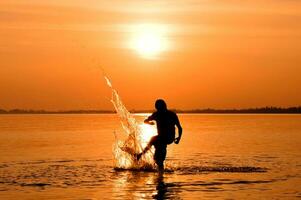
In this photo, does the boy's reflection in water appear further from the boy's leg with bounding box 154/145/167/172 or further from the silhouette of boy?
the silhouette of boy

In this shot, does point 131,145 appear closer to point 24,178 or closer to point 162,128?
point 162,128

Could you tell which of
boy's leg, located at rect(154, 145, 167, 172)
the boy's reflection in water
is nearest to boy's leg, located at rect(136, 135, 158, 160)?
boy's leg, located at rect(154, 145, 167, 172)

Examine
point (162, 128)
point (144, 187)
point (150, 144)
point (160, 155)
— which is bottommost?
point (144, 187)

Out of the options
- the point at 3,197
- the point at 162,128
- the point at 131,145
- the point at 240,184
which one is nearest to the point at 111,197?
the point at 3,197

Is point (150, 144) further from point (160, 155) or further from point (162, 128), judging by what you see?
point (162, 128)

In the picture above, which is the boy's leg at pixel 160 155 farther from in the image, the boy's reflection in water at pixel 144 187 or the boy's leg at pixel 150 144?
the boy's reflection in water at pixel 144 187

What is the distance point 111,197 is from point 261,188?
4.25 metres

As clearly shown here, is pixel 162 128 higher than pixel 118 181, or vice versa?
pixel 162 128

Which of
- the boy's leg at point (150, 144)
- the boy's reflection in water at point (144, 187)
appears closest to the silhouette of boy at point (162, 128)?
the boy's leg at point (150, 144)

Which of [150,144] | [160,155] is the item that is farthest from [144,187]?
[150,144]

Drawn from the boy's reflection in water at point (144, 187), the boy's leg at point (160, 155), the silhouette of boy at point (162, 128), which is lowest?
the boy's reflection in water at point (144, 187)

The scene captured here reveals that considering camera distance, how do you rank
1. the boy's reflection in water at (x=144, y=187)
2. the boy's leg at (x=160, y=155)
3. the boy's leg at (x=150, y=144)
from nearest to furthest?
the boy's reflection in water at (x=144, y=187) < the boy's leg at (x=160, y=155) < the boy's leg at (x=150, y=144)

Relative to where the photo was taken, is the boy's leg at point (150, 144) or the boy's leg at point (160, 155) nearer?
the boy's leg at point (160, 155)

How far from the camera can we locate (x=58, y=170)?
22.5 metres
